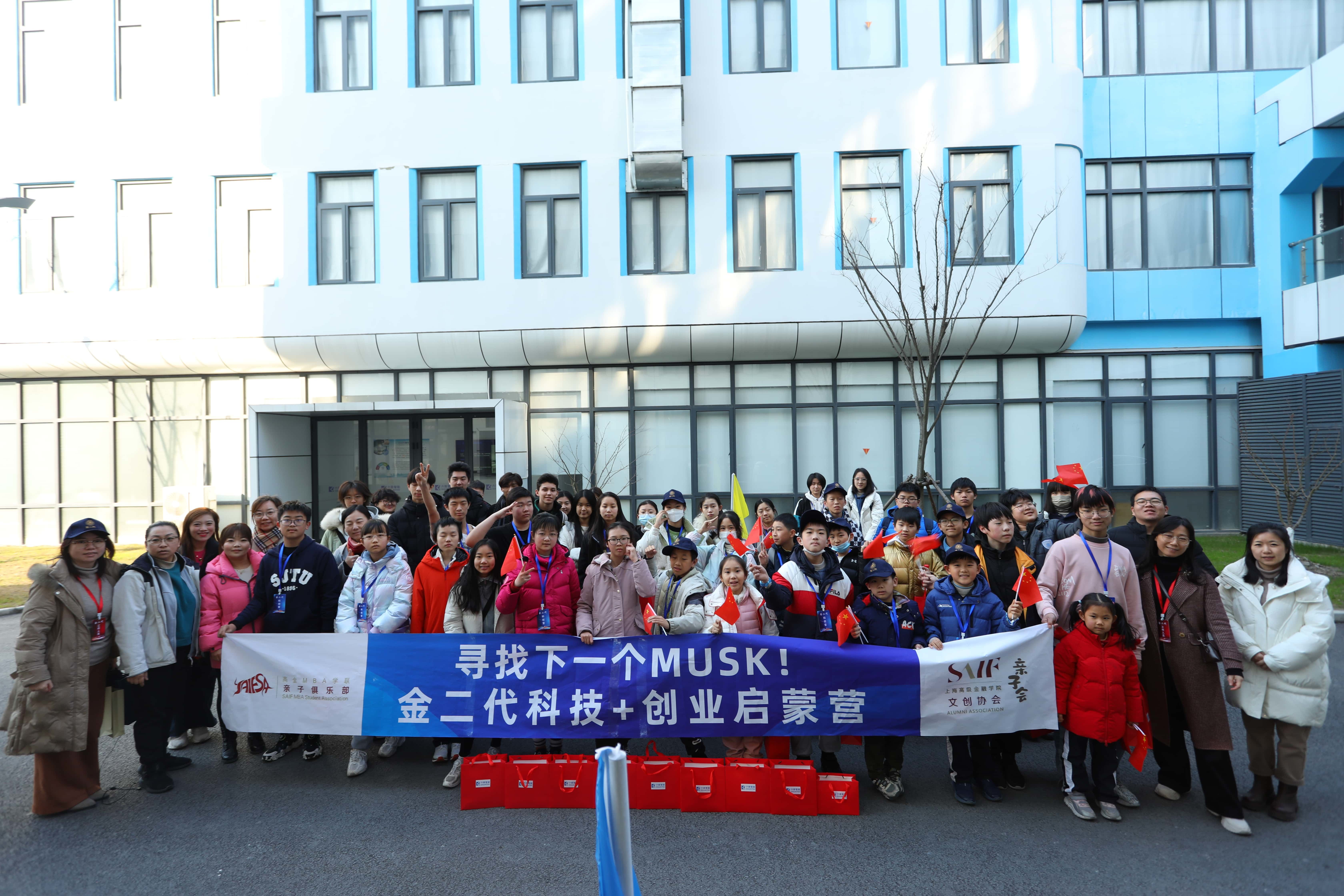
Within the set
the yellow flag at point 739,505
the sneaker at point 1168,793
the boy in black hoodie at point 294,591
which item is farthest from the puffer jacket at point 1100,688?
the boy in black hoodie at point 294,591

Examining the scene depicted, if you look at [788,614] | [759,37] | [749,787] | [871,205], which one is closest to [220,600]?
[749,787]

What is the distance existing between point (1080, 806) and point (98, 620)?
6631mm

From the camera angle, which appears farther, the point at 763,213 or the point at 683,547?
the point at 763,213

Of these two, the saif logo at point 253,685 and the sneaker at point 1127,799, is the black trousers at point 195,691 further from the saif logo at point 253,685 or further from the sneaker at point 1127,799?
the sneaker at point 1127,799

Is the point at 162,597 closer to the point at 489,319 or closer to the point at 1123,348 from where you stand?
the point at 489,319

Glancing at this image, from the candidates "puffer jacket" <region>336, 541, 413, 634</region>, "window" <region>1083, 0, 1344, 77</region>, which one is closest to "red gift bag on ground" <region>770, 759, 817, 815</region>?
"puffer jacket" <region>336, 541, 413, 634</region>

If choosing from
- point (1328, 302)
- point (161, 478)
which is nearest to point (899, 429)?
point (1328, 302)

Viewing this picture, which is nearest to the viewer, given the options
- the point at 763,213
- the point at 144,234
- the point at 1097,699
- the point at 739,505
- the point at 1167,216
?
the point at 1097,699

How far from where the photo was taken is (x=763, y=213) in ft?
51.7

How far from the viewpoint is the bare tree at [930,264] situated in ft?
49.4

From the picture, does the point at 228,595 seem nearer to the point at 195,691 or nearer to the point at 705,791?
the point at 195,691

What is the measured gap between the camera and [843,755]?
6.46 metres

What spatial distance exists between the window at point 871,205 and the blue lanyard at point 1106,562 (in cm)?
1063

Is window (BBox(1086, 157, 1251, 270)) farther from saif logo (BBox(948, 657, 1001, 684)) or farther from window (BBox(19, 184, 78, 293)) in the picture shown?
window (BBox(19, 184, 78, 293))
